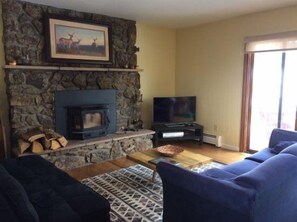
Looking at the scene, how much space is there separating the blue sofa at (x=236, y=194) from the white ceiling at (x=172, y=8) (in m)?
2.63

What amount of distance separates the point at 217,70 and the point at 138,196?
121 inches

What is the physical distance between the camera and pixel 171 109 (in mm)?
5082

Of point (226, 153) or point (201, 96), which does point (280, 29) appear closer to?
point (201, 96)

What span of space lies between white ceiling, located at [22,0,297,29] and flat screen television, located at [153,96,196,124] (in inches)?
60.5

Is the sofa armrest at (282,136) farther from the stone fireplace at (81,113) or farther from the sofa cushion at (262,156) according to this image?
the stone fireplace at (81,113)

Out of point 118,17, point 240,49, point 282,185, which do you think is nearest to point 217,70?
point 240,49

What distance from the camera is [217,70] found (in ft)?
16.2

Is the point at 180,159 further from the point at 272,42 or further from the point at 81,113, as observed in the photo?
the point at 272,42

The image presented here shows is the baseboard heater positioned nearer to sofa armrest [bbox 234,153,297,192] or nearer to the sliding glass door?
the sliding glass door

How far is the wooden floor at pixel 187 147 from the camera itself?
3.70 m

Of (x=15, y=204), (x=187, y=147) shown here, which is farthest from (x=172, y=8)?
(x=15, y=204)

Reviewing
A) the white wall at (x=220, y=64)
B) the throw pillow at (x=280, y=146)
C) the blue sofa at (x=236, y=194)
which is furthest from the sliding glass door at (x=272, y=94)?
the blue sofa at (x=236, y=194)

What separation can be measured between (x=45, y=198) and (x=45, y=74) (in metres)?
2.42

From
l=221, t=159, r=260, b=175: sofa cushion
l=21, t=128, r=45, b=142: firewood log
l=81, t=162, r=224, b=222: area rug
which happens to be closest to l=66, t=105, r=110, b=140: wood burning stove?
l=21, t=128, r=45, b=142: firewood log
